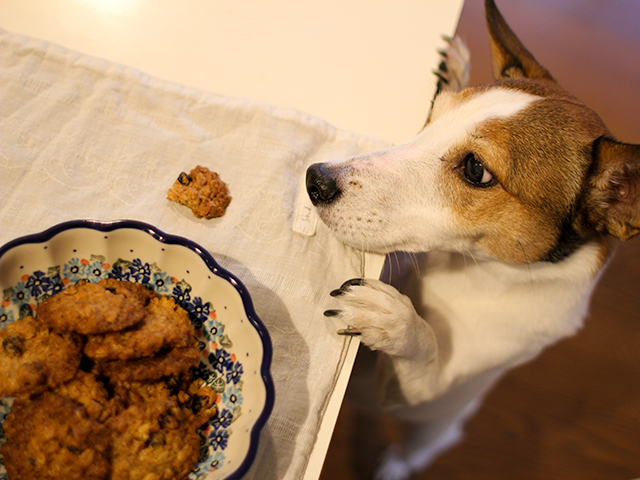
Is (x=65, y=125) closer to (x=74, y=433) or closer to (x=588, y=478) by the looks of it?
(x=74, y=433)

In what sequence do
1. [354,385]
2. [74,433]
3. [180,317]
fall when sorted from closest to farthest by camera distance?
[74,433]
[180,317]
[354,385]

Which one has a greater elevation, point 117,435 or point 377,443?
point 117,435

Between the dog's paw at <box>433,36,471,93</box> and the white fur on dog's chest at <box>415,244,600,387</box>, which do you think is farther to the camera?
the dog's paw at <box>433,36,471,93</box>

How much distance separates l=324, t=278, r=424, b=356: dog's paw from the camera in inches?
35.9

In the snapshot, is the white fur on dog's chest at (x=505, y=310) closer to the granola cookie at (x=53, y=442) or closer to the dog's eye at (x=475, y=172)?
the dog's eye at (x=475, y=172)

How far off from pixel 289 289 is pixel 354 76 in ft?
2.60

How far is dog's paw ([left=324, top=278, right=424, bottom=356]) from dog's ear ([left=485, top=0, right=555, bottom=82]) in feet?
2.29

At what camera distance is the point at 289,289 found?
958 mm

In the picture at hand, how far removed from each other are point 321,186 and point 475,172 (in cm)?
33

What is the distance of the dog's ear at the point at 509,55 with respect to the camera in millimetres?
1137

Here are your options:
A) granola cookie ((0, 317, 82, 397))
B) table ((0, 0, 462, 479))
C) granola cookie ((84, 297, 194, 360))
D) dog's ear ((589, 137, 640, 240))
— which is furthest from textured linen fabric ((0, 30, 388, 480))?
dog's ear ((589, 137, 640, 240))

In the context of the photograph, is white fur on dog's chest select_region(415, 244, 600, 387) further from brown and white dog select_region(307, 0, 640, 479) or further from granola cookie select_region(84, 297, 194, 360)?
granola cookie select_region(84, 297, 194, 360)

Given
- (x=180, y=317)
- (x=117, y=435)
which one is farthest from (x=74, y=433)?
(x=180, y=317)

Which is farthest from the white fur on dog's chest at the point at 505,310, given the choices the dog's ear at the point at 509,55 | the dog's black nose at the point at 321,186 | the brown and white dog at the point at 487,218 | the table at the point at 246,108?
the dog's ear at the point at 509,55
